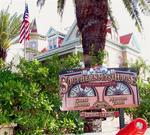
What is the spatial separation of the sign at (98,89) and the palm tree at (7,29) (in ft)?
70.6

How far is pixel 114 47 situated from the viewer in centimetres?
3597

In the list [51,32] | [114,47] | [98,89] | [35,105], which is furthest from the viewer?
[51,32]

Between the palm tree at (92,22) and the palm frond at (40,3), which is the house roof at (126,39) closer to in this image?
the palm frond at (40,3)

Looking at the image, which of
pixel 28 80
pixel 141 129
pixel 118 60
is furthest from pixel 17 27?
pixel 141 129

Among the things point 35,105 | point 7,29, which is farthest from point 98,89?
point 7,29

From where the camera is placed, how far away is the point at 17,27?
29094 mm

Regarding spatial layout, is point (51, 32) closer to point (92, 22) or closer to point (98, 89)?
point (92, 22)

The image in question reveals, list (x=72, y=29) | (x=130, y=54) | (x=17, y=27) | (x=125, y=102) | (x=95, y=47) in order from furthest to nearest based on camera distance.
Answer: (x=130, y=54) → (x=72, y=29) → (x=17, y=27) → (x=95, y=47) → (x=125, y=102)

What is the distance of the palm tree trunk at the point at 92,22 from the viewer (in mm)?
9789

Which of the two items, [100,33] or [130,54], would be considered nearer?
[100,33]

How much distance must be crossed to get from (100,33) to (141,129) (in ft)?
19.0

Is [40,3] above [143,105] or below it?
above

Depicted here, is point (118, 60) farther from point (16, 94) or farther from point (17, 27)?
point (16, 94)

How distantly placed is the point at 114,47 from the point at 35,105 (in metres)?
29.8
